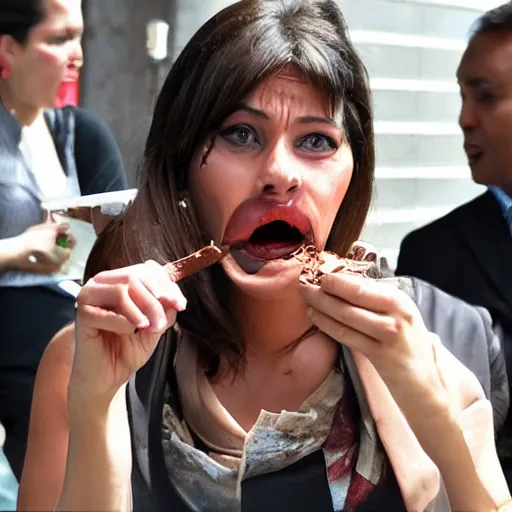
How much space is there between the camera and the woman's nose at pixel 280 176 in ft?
3.02

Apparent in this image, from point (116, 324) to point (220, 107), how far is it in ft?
0.94

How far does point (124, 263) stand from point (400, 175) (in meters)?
0.42

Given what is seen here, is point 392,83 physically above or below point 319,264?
above

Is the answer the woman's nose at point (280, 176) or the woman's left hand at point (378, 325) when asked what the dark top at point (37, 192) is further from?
the woman's left hand at point (378, 325)

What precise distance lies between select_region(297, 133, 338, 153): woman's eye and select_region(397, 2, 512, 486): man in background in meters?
0.24

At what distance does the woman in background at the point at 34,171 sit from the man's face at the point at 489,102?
53 centimetres

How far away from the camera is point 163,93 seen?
0.95 m

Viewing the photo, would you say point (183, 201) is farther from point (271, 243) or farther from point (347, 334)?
point (347, 334)

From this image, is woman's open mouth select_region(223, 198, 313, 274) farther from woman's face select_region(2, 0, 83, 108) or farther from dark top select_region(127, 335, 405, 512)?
woman's face select_region(2, 0, 83, 108)

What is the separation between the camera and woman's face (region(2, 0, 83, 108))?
908mm

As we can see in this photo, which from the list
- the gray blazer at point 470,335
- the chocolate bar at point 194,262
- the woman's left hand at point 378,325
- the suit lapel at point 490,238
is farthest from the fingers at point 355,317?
the suit lapel at point 490,238

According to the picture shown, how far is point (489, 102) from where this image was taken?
3.80 feet

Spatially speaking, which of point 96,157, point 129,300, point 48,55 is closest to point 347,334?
point 129,300

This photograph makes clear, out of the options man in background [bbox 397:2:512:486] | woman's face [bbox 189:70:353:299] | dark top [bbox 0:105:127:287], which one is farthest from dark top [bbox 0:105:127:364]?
man in background [bbox 397:2:512:486]
